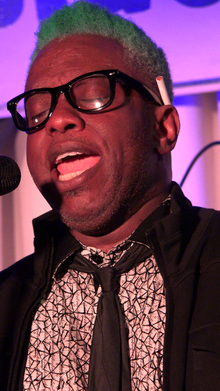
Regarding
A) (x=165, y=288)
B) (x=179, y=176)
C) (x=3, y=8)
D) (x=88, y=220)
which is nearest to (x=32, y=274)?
(x=88, y=220)

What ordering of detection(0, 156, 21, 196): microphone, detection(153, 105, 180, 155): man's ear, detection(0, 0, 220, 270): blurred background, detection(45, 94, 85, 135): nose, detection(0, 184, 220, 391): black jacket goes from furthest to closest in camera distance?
detection(0, 0, 220, 270): blurred background → detection(153, 105, 180, 155): man's ear → detection(45, 94, 85, 135): nose → detection(0, 184, 220, 391): black jacket → detection(0, 156, 21, 196): microphone

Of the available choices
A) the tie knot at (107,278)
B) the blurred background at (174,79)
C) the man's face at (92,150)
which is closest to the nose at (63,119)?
the man's face at (92,150)

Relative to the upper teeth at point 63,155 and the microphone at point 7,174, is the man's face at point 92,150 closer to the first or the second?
the upper teeth at point 63,155

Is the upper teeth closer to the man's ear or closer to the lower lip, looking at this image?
the lower lip

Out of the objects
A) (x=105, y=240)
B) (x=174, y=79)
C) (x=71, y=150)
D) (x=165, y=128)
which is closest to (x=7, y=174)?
(x=71, y=150)

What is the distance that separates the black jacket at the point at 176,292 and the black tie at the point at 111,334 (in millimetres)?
79

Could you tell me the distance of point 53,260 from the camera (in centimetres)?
114

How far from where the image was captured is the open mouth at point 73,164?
1033 mm

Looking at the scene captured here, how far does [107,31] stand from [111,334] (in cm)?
70

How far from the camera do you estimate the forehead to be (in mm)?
1068

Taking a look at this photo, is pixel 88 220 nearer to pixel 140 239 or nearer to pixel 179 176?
pixel 140 239

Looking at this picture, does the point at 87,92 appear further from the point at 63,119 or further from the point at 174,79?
the point at 174,79

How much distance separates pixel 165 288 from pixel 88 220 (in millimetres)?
221

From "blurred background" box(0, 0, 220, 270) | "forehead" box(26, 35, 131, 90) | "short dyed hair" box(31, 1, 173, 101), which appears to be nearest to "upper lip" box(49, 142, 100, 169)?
"forehead" box(26, 35, 131, 90)
